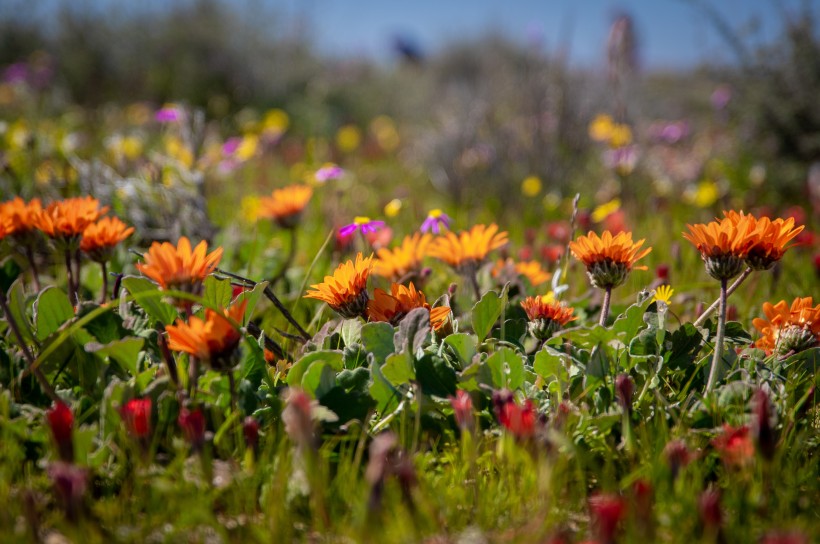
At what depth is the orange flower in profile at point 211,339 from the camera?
116 centimetres

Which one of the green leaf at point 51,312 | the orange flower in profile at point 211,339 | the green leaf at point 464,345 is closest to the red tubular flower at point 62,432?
the orange flower in profile at point 211,339

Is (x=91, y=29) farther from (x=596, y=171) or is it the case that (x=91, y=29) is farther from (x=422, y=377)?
(x=422, y=377)

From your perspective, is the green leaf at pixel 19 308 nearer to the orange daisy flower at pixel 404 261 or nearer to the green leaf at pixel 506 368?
the orange daisy flower at pixel 404 261

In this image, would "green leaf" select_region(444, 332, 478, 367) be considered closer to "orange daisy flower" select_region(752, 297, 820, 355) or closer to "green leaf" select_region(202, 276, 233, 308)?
"green leaf" select_region(202, 276, 233, 308)

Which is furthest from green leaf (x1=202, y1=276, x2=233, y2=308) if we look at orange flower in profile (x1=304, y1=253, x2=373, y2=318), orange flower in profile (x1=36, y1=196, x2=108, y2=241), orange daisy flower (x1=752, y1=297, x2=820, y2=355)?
orange daisy flower (x1=752, y1=297, x2=820, y2=355)

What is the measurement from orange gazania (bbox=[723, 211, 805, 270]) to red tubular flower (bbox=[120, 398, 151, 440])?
1120 mm

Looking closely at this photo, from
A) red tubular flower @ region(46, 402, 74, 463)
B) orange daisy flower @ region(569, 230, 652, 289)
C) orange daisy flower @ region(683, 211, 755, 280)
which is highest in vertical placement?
orange daisy flower @ region(683, 211, 755, 280)

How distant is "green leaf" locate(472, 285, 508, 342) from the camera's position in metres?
1.54

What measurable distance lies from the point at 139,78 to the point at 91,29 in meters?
1.30

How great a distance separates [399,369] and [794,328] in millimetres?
→ 881

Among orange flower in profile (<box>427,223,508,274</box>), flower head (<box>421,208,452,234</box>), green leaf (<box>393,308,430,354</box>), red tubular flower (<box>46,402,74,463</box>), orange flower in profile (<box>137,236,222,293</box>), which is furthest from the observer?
flower head (<box>421,208,452,234</box>)

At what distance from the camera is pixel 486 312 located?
157 cm

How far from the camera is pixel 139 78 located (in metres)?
10.1

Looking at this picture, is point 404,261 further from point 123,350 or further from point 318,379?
point 123,350
